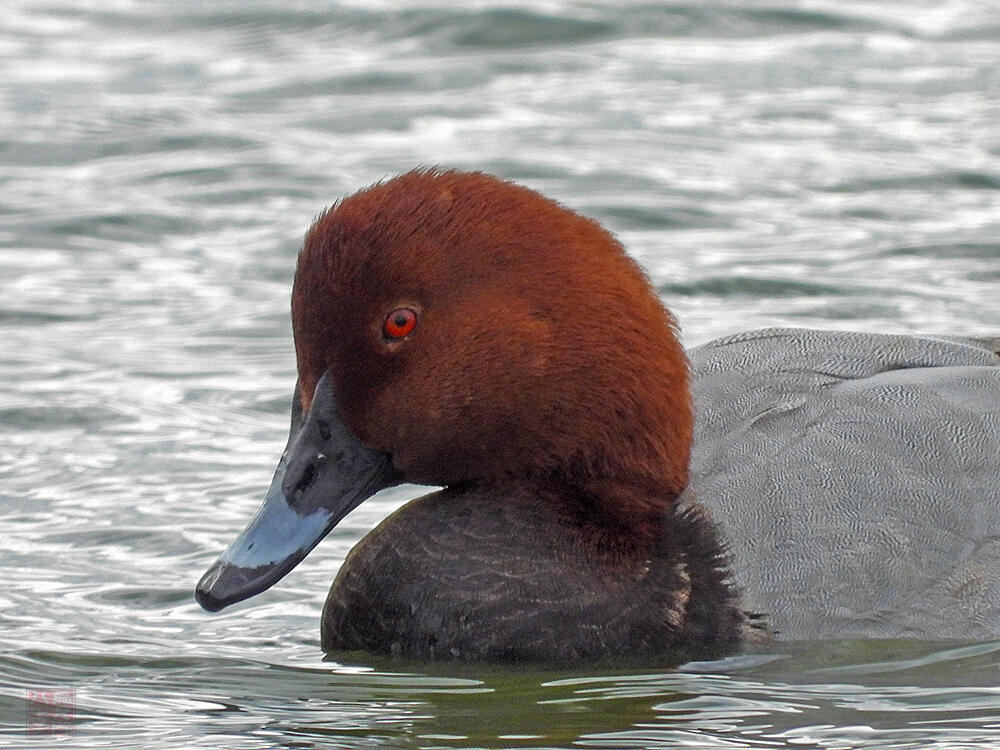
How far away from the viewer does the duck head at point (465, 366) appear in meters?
5.72

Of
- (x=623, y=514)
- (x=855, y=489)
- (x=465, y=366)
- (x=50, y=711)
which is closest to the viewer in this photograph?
(x=50, y=711)

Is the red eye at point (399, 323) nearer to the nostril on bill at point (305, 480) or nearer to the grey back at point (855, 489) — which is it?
the nostril on bill at point (305, 480)

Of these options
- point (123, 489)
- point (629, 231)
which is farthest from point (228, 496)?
point (629, 231)

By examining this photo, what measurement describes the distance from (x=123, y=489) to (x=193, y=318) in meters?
2.20

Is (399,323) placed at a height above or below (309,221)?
above

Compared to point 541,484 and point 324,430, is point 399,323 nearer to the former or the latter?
point 324,430

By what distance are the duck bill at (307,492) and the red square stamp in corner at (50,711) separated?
1.69 ft

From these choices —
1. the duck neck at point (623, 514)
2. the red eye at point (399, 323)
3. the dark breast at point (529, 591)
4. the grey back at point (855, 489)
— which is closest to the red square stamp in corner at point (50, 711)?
the dark breast at point (529, 591)

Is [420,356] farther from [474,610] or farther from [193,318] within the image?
[193,318]

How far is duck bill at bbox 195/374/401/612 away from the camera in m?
5.79

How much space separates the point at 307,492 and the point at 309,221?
5.48 meters

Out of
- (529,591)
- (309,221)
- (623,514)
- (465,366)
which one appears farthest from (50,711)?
(309,221)

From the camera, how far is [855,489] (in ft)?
20.1

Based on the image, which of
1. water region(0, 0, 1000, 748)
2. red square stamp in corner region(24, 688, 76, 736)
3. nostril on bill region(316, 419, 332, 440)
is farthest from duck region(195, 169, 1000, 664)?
red square stamp in corner region(24, 688, 76, 736)
